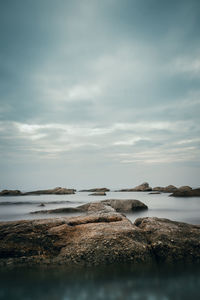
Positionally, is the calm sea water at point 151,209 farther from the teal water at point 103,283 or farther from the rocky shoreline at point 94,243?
the teal water at point 103,283

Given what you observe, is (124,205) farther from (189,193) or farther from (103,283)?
(189,193)

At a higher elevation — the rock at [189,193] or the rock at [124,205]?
the rock at [124,205]

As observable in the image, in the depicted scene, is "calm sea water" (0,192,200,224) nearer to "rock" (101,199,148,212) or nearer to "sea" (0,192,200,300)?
"rock" (101,199,148,212)

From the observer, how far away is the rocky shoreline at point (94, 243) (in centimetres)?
551

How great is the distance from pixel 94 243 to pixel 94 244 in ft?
0.10

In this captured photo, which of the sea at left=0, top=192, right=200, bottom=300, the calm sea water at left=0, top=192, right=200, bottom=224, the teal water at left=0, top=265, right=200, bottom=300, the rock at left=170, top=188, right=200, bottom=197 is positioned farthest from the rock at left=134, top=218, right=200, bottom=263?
the rock at left=170, top=188, right=200, bottom=197

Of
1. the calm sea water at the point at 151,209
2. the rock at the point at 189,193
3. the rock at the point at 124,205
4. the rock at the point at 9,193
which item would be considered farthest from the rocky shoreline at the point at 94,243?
the rock at the point at 9,193

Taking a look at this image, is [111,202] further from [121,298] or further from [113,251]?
[121,298]

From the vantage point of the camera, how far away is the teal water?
13.0 feet

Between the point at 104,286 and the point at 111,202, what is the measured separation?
585 inches

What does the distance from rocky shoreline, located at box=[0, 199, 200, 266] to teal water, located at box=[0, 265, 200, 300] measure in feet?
1.23

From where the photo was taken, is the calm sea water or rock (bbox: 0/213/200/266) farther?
the calm sea water

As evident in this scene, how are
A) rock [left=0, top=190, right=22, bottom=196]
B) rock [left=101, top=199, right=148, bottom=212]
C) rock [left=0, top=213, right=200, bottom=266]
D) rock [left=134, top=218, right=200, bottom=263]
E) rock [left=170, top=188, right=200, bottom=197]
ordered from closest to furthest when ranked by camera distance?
rock [left=0, top=213, right=200, bottom=266], rock [left=134, top=218, right=200, bottom=263], rock [left=101, top=199, right=148, bottom=212], rock [left=170, top=188, right=200, bottom=197], rock [left=0, top=190, right=22, bottom=196]

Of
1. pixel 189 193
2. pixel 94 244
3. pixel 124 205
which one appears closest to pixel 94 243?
pixel 94 244
